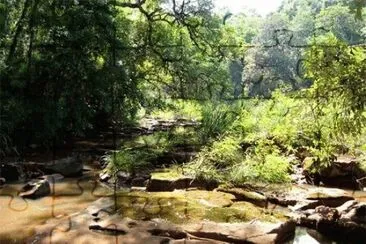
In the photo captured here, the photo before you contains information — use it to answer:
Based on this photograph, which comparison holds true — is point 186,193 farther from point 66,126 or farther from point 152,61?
point 152,61

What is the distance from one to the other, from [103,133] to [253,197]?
Result: 6957 mm

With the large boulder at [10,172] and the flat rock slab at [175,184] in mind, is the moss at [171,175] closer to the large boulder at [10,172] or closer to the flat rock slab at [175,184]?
the flat rock slab at [175,184]

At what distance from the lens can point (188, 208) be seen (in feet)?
14.7

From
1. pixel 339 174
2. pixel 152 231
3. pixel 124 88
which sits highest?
pixel 124 88

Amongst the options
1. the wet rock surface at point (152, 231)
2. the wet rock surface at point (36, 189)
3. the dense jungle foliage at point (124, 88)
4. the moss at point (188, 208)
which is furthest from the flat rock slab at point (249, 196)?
the wet rock surface at point (36, 189)

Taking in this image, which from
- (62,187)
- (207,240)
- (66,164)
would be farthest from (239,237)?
(66,164)

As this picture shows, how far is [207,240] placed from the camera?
377 cm

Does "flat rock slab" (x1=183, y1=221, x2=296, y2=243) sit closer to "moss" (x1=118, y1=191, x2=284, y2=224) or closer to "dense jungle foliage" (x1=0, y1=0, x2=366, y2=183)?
"moss" (x1=118, y1=191, x2=284, y2=224)

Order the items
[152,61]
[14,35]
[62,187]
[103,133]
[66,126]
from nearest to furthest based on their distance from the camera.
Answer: [62,187] < [14,35] < [66,126] < [152,61] < [103,133]

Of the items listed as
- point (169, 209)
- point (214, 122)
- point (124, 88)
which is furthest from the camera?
point (124, 88)

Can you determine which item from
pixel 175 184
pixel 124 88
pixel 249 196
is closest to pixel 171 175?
pixel 175 184

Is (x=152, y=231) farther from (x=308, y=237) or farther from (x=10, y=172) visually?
(x=10, y=172)

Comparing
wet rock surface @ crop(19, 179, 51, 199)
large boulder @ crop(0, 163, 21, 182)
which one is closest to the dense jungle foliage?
large boulder @ crop(0, 163, 21, 182)

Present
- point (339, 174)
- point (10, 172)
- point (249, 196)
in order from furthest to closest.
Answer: point (339, 174) → point (10, 172) → point (249, 196)
